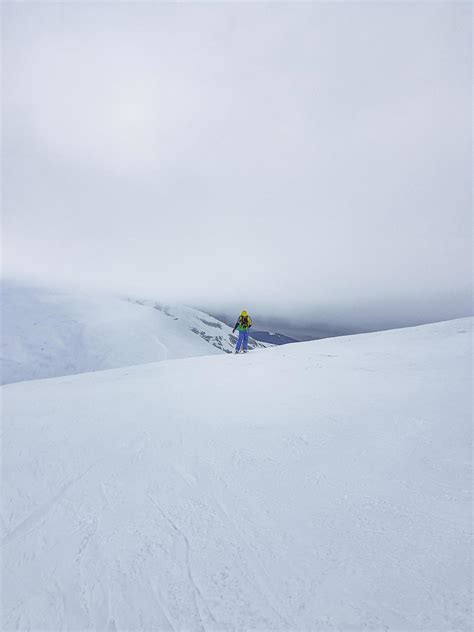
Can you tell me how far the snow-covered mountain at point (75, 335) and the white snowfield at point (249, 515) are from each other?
34876 millimetres

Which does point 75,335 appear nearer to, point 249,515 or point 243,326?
point 243,326

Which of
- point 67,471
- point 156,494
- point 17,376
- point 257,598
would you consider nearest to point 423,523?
point 257,598

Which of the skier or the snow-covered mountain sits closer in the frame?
the skier

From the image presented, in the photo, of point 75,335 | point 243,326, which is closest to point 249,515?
point 243,326

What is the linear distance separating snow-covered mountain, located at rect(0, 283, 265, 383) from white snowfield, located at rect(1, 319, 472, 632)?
114 feet

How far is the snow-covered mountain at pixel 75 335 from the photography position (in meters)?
35.6

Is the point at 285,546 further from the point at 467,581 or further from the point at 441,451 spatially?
the point at 441,451

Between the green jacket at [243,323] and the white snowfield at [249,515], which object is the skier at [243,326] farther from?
the white snowfield at [249,515]

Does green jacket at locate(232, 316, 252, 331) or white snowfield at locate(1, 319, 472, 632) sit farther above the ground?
green jacket at locate(232, 316, 252, 331)

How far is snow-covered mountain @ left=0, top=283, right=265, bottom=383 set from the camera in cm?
3556

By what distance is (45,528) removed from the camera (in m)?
3.09

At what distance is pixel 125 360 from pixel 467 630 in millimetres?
42132

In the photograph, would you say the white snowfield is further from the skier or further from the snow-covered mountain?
the snow-covered mountain

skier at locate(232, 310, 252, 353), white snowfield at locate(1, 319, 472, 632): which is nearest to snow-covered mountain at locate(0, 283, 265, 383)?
skier at locate(232, 310, 252, 353)
